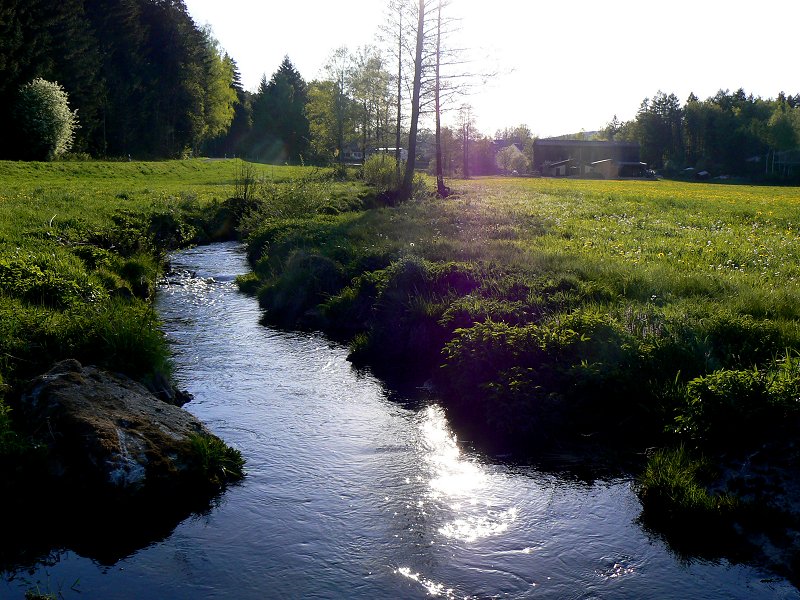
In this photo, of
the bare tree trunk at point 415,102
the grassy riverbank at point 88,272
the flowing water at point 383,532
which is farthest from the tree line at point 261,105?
the flowing water at point 383,532

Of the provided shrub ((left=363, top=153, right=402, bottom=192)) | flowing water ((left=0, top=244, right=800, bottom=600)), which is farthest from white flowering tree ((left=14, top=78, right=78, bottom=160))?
flowing water ((left=0, top=244, right=800, bottom=600))

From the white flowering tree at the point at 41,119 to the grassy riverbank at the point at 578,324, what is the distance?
32827 mm

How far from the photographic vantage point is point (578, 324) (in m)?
9.54

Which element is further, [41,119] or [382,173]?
[41,119]

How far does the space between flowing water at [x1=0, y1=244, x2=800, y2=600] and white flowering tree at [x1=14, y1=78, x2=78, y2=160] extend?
137 ft

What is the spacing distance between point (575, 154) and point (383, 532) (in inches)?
4301

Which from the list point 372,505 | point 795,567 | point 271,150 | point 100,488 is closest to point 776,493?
point 795,567

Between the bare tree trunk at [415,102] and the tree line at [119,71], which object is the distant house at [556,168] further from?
the bare tree trunk at [415,102]

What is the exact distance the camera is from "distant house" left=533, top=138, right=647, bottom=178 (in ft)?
344

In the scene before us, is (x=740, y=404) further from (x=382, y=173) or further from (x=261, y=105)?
(x=261, y=105)

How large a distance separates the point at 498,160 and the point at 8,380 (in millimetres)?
112071

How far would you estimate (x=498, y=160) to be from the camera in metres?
116

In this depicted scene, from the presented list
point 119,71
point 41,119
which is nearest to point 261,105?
point 119,71

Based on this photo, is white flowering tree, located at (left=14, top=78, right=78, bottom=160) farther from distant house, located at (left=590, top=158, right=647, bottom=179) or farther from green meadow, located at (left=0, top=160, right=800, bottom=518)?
distant house, located at (left=590, top=158, right=647, bottom=179)
